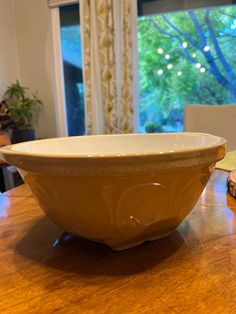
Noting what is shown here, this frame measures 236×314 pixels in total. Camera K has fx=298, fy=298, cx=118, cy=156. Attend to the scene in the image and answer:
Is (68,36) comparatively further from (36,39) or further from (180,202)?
(180,202)

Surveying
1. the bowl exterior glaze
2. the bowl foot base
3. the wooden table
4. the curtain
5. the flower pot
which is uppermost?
the curtain

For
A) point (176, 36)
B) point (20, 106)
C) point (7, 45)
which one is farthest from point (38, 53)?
point (176, 36)

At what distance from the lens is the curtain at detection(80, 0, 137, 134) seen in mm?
2393

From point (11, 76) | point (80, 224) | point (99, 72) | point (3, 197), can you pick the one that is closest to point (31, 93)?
point (11, 76)

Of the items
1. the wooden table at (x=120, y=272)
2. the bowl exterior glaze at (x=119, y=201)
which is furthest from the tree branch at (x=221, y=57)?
the bowl exterior glaze at (x=119, y=201)

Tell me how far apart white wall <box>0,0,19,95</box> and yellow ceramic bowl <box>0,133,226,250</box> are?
2.85 m

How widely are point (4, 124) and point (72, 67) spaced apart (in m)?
0.86

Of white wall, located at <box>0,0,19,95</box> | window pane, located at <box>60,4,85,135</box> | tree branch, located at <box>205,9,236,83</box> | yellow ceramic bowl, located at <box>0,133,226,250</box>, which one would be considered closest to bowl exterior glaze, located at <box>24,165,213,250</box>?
yellow ceramic bowl, located at <box>0,133,226,250</box>

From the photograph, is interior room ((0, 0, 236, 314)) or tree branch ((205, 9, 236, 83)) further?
tree branch ((205, 9, 236, 83))

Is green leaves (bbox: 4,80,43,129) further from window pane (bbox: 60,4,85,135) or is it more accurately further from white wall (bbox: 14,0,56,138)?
window pane (bbox: 60,4,85,135)

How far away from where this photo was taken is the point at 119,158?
0.33m

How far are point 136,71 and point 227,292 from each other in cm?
231

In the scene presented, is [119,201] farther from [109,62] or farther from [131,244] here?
[109,62]

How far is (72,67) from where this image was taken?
2.94m
